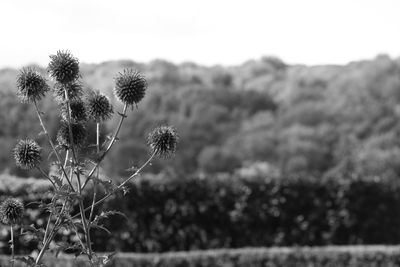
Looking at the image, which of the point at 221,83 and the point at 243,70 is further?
the point at 243,70

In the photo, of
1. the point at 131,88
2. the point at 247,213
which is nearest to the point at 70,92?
the point at 131,88

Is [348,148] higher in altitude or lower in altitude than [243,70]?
lower

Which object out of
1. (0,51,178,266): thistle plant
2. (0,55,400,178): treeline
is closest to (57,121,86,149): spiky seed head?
(0,51,178,266): thistle plant

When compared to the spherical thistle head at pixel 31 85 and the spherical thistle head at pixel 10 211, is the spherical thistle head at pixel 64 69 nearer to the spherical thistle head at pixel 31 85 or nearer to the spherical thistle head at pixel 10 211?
the spherical thistle head at pixel 31 85

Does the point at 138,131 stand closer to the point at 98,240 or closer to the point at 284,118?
the point at 284,118

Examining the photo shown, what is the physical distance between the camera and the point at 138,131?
2919 cm

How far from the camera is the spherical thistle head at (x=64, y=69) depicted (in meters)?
3.44

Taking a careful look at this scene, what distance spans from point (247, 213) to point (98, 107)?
7.56 m

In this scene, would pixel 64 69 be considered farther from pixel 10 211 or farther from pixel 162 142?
pixel 10 211

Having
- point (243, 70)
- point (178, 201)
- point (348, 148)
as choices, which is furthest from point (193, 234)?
point (243, 70)

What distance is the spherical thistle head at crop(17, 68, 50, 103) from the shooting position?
11.8ft

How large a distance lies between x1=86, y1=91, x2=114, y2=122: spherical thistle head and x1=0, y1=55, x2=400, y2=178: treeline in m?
17.1

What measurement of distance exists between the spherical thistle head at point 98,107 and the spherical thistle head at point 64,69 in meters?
0.22

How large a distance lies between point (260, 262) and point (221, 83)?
3051cm
